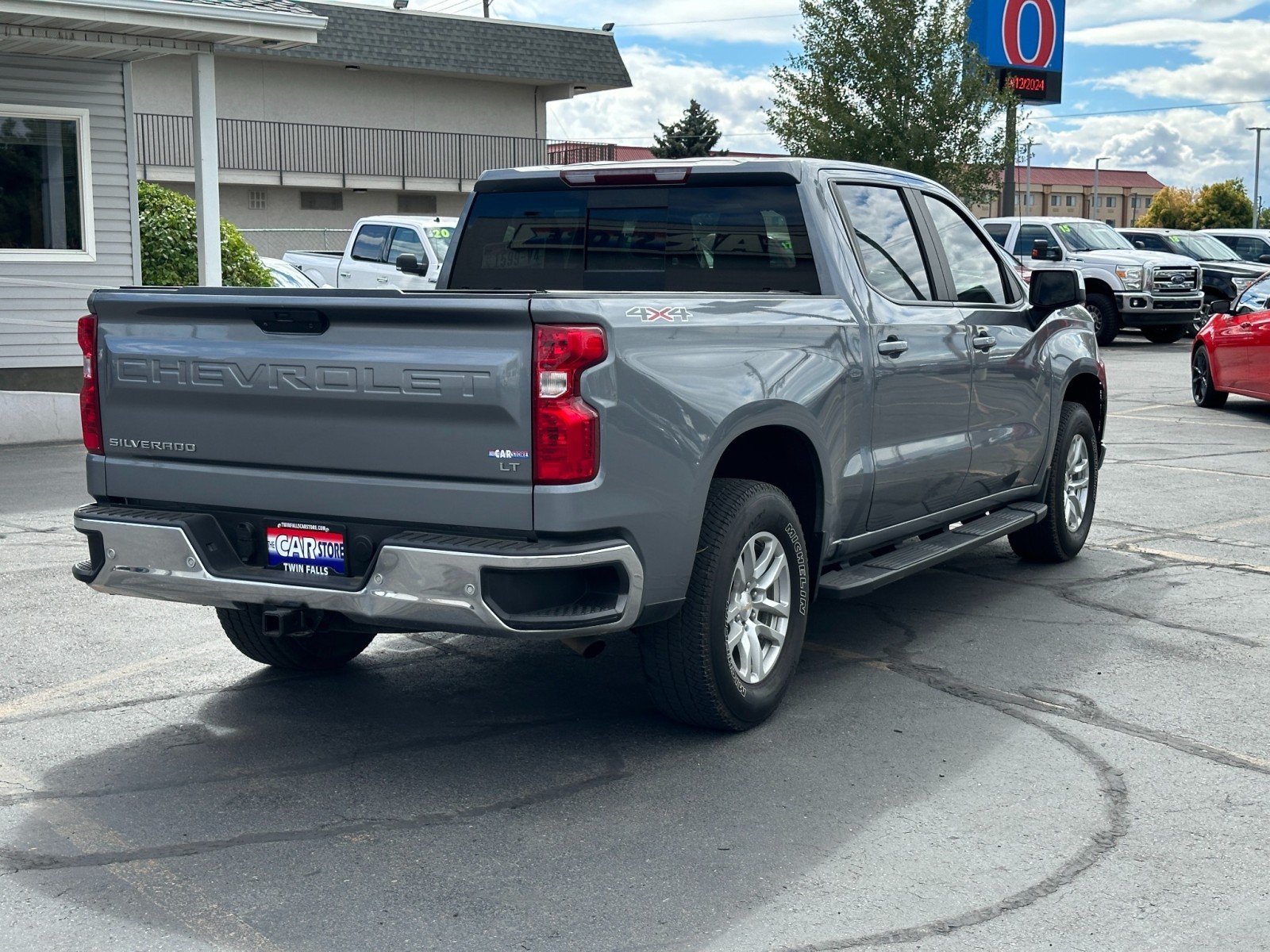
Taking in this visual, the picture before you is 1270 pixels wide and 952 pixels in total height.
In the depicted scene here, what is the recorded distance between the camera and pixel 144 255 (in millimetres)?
16703

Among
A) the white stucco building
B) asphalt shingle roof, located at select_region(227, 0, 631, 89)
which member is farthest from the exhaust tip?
asphalt shingle roof, located at select_region(227, 0, 631, 89)

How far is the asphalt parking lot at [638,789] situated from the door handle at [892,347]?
130 centimetres

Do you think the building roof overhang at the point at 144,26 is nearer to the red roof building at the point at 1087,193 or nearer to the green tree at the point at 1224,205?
the green tree at the point at 1224,205

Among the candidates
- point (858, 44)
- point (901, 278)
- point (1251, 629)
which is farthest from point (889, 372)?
point (858, 44)

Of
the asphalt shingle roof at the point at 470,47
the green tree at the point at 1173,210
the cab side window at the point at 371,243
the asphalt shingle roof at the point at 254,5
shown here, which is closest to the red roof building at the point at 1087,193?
the green tree at the point at 1173,210

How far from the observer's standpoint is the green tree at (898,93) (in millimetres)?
29750

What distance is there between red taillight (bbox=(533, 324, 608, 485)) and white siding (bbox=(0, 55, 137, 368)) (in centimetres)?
1152

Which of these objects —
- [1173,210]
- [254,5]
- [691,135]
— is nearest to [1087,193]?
[1173,210]

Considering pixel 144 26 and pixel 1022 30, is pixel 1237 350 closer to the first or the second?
pixel 144 26

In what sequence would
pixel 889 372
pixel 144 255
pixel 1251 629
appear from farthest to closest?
pixel 144 255
pixel 1251 629
pixel 889 372

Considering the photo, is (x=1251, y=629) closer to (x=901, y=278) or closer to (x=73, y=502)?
(x=901, y=278)

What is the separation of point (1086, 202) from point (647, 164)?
131741 millimetres

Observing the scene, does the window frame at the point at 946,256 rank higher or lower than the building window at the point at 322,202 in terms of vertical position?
lower

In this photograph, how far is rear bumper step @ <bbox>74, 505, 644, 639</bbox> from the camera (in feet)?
14.7
